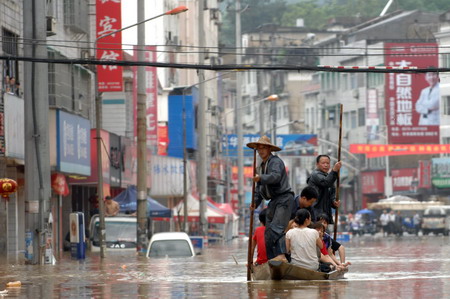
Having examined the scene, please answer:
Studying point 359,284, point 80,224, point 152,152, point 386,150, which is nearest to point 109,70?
point 80,224

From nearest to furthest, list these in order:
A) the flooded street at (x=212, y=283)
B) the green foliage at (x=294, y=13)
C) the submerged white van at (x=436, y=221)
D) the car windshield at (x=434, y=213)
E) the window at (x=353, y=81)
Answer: the flooded street at (x=212, y=283)
the submerged white van at (x=436, y=221)
the car windshield at (x=434, y=213)
the window at (x=353, y=81)
the green foliage at (x=294, y=13)

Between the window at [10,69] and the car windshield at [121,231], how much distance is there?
733cm

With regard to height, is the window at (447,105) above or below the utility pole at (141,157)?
above

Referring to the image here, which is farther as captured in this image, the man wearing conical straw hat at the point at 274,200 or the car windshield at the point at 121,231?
the car windshield at the point at 121,231

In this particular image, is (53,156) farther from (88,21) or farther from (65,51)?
(88,21)

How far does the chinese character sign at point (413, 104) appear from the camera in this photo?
95750 mm

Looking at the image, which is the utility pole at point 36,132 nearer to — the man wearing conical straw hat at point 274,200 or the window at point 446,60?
the man wearing conical straw hat at point 274,200

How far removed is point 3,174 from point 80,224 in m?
4.31

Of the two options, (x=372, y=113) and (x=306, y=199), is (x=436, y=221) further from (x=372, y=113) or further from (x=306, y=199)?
(x=306, y=199)

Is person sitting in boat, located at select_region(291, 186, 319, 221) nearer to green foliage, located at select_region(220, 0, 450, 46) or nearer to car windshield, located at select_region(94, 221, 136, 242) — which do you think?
car windshield, located at select_region(94, 221, 136, 242)

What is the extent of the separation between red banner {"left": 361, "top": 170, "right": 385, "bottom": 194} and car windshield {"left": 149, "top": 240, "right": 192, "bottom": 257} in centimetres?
8614

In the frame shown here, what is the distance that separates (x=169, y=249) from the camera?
35.2 meters

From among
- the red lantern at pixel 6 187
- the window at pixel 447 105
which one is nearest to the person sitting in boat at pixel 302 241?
the red lantern at pixel 6 187

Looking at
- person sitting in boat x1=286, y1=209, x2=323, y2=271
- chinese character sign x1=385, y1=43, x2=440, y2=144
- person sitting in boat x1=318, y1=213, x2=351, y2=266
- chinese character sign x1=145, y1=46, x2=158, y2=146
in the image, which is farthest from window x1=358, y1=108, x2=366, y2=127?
person sitting in boat x1=286, y1=209, x2=323, y2=271
